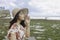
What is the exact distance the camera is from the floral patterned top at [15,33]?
4.95 feet

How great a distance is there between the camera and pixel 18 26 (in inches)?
60.9

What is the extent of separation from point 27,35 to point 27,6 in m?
0.32

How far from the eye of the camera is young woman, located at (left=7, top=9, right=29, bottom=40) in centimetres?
152

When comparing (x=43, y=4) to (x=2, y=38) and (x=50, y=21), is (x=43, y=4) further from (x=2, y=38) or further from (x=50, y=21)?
(x=2, y=38)

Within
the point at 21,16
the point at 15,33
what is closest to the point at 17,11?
the point at 21,16

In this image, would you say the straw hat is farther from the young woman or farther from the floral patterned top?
the floral patterned top

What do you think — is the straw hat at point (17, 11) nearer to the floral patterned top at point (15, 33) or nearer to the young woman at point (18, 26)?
the young woman at point (18, 26)

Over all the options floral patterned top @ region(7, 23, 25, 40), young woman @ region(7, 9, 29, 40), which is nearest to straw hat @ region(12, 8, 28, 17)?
young woman @ region(7, 9, 29, 40)

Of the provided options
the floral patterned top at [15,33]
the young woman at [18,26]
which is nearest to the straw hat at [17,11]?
the young woman at [18,26]

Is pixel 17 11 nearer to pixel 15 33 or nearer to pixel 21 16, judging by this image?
pixel 21 16

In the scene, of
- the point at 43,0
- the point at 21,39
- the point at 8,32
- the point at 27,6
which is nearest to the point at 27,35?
the point at 21,39

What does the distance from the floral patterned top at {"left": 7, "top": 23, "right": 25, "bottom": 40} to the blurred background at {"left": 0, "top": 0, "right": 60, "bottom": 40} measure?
0.21ft

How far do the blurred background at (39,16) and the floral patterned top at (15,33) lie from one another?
6 centimetres

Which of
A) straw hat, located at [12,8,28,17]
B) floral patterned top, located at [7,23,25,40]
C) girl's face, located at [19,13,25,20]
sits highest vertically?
straw hat, located at [12,8,28,17]
